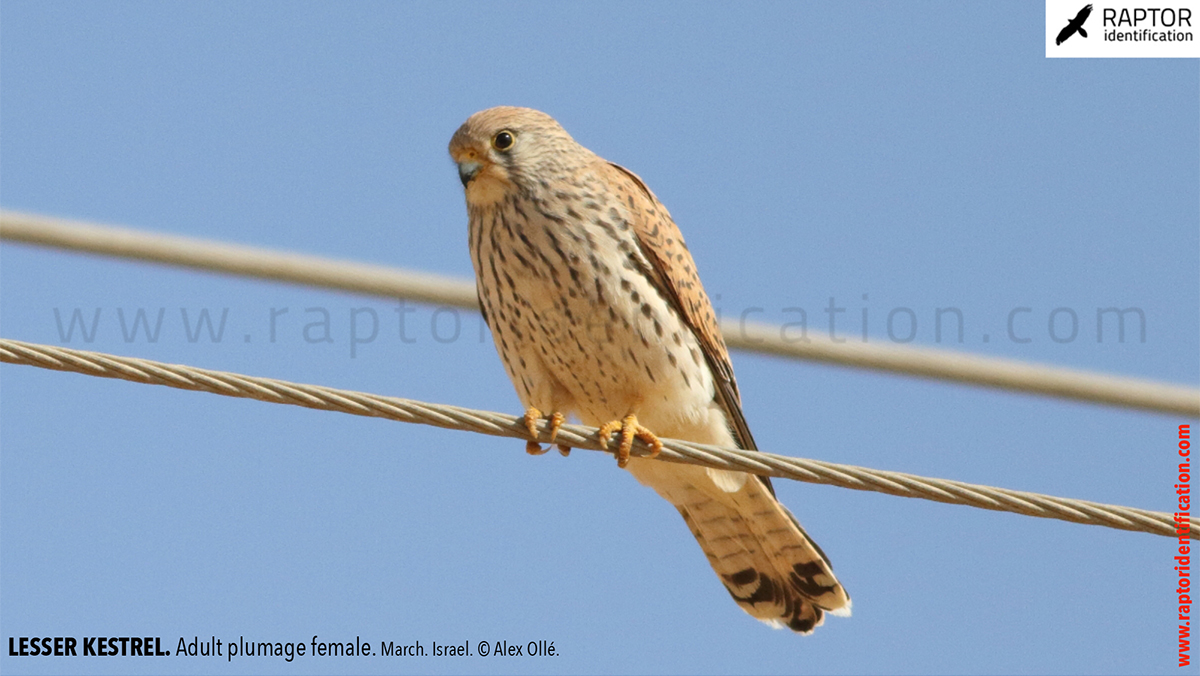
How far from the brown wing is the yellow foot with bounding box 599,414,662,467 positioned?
503 mm

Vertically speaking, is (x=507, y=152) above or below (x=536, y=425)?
above

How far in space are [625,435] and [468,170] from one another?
1.06 m

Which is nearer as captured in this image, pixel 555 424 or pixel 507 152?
pixel 555 424

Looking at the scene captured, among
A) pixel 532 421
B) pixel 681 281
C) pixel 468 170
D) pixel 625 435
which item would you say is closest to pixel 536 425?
pixel 532 421

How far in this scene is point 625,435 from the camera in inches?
162

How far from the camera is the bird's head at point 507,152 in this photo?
442 cm

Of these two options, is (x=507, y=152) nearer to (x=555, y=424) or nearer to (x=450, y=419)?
(x=555, y=424)

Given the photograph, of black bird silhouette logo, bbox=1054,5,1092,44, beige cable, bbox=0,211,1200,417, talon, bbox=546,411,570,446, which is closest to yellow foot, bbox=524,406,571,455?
talon, bbox=546,411,570,446

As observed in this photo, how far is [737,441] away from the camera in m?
4.67

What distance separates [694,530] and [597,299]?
1160 millimetres

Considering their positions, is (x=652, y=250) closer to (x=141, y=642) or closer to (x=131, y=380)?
(x=131, y=380)

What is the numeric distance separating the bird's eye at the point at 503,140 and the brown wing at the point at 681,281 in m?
0.38

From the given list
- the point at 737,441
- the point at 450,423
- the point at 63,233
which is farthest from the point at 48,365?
the point at 63,233

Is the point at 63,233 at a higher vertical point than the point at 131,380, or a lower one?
higher
